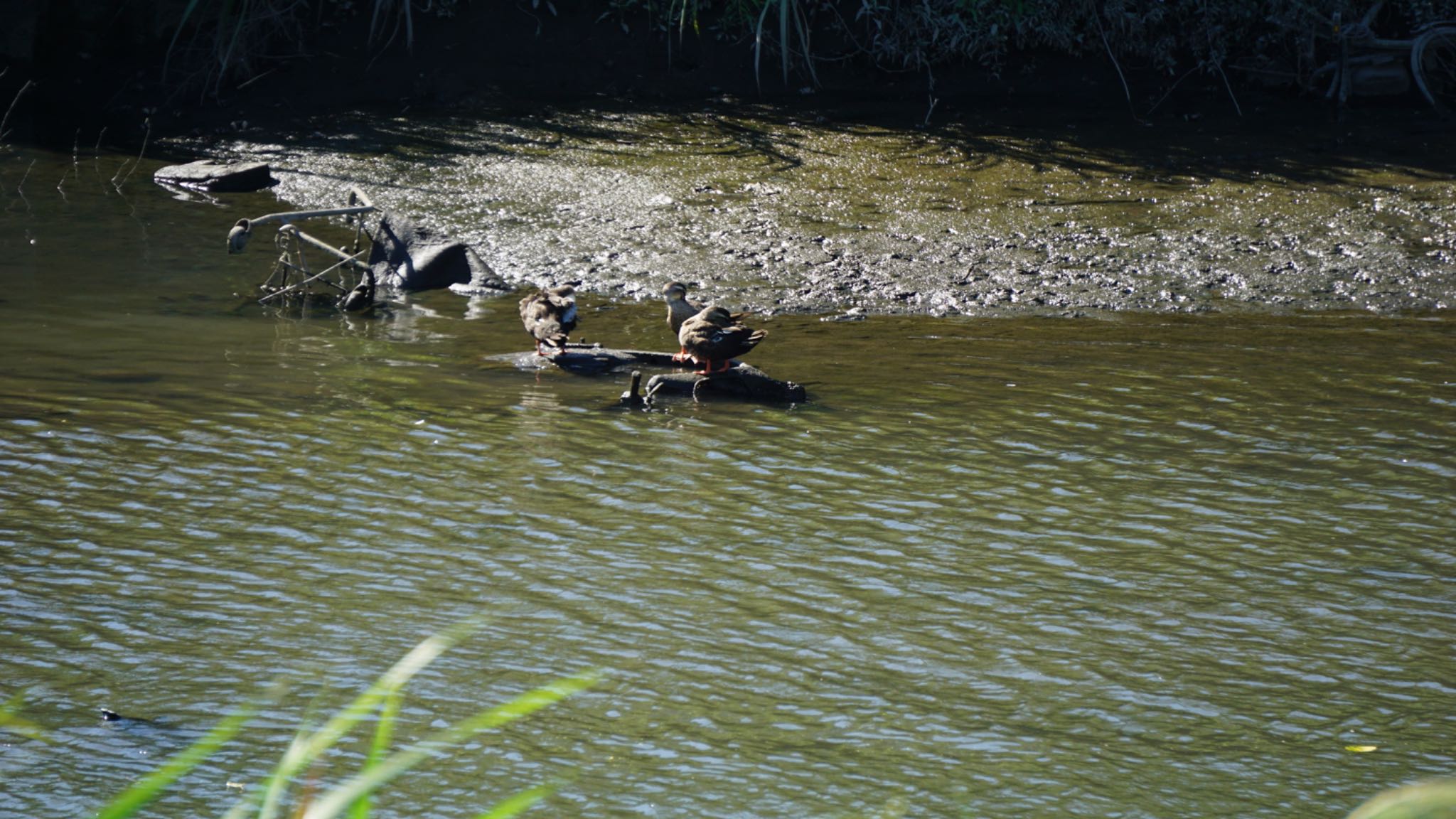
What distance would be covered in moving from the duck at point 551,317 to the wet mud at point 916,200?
245 cm

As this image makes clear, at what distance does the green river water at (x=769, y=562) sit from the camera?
206 inches

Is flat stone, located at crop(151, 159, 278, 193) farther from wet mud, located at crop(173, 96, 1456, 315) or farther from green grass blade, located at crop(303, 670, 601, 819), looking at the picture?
green grass blade, located at crop(303, 670, 601, 819)

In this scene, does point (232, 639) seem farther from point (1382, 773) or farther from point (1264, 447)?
point (1264, 447)

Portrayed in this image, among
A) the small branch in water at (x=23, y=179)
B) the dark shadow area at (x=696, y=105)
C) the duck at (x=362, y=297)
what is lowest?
the duck at (x=362, y=297)

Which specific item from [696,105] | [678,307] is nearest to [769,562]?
[678,307]

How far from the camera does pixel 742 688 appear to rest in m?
5.81

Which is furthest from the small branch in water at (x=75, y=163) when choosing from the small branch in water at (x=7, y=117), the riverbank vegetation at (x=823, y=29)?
the riverbank vegetation at (x=823, y=29)

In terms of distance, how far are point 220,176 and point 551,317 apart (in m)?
7.10

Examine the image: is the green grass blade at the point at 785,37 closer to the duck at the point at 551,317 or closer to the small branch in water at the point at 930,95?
the small branch in water at the point at 930,95

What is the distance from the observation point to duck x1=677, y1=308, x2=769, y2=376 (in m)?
9.88

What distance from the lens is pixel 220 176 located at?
16.0m

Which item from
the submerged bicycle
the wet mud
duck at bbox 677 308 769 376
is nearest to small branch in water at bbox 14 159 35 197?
the wet mud

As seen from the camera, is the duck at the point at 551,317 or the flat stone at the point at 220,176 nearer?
the duck at the point at 551,317

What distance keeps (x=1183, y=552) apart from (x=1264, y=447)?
195 centimetres
